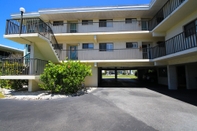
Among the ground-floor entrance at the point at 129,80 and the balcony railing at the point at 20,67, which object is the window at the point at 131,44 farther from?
the balcony railing at the point at 20,67

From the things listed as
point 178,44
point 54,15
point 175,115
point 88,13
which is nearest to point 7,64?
point 54,15

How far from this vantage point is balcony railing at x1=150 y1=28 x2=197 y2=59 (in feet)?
24.5

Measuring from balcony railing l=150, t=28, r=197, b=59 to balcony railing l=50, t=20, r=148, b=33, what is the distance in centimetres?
330

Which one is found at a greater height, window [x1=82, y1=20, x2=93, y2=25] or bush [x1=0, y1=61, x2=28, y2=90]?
window [x1=82, y1=20, x2=93, y2=25]

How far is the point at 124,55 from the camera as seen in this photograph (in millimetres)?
12344

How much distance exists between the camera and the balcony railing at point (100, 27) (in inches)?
505

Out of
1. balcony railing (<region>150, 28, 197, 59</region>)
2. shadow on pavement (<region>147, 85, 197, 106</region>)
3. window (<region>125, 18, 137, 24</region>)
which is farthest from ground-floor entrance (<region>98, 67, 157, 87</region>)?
window (<region>125, 18, 137, 24</region>)

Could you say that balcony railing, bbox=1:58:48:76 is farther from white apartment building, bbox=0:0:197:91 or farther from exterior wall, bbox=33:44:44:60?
exterior wall, bbox=33:44:44:60

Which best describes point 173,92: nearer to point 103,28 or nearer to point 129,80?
point 103,28

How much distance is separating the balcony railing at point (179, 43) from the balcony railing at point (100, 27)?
3.30 m

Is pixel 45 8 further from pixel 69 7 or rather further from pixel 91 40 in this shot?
pixel 91 40

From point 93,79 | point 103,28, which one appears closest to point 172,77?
point 93,79

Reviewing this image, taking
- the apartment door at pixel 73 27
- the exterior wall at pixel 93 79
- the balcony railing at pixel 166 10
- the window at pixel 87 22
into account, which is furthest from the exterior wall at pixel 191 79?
the apartment door at pixel 73 27

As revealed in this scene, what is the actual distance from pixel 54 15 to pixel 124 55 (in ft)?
30.6
